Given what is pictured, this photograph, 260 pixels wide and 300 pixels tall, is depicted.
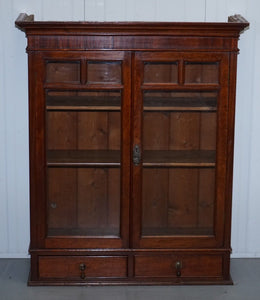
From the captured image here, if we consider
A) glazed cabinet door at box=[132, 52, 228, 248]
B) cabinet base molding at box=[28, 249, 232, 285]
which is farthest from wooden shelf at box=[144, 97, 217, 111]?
cabinet base molding at box=[28, 249, 232, 285]

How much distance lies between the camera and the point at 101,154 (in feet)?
9.70

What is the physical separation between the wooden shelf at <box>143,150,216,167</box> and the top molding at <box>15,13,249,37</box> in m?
0.63

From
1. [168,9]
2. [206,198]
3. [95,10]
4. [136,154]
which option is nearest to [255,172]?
[206,198]

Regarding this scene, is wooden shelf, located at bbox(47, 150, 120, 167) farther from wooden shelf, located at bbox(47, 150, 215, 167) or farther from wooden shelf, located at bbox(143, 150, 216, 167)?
wooden shelf, located at bbox(143, 150, 216, 167)

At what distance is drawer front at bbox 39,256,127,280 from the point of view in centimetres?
293

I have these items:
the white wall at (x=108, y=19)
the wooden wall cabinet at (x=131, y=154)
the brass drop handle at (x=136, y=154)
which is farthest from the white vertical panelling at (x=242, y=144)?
Result: the brass drop handle at (x=136, y=154)

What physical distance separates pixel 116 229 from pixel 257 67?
126 cm

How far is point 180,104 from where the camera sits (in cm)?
290

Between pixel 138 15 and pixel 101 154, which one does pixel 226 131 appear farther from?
pixel 138 15

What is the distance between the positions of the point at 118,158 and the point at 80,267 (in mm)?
622

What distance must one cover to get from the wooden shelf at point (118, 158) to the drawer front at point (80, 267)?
1.66 feet

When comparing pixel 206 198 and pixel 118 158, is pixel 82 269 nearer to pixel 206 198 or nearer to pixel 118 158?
pixel 118 158

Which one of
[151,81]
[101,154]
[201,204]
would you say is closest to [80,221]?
[101,154]

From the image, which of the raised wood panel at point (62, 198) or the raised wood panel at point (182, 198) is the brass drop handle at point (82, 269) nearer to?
the raised wood panel at point (62, 198)
